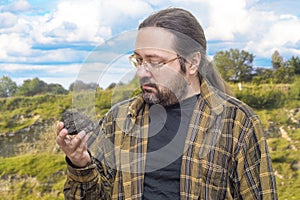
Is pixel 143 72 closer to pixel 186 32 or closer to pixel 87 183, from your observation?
pixel 186 32

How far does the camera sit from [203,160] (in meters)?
1.99

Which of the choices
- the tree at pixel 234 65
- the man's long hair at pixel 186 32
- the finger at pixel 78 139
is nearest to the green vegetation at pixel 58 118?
the tree at pixel 234 65

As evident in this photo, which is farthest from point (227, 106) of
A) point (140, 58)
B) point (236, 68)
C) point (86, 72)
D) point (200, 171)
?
point (236, 68)

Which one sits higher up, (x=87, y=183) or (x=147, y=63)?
(x=147, y=63)

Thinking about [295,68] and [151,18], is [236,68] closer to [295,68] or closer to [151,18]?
[295,68]

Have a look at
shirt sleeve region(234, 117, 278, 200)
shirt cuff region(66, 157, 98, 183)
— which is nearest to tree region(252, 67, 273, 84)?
shirt sleeve region(234, 117, 278, 200)

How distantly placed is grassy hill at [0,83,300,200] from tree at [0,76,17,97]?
0.09 meters

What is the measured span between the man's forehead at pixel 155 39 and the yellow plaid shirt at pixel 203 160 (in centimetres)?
30

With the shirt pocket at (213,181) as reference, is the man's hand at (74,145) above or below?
above

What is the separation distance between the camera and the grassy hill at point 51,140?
464cm

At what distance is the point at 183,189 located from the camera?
1.93 metres

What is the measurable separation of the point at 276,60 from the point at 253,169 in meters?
3.21

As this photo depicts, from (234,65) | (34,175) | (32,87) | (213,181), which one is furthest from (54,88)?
(213,181)

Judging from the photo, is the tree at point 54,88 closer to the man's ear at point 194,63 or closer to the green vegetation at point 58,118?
the green vegetation at point 58,118
